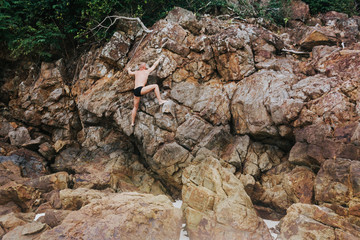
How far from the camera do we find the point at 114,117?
8750mm

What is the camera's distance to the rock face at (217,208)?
16.8 ft

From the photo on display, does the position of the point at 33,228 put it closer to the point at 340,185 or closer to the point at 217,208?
the point at 217,208

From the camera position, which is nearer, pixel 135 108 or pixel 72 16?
pixel 135 108

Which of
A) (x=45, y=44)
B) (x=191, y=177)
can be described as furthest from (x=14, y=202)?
(x=45, y=44)

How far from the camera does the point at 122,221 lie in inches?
191

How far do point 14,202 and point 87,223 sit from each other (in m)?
4.44

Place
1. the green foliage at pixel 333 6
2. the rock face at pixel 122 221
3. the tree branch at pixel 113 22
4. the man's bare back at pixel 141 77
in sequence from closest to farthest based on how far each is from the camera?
the rock face at pixel 122 221
the man's bare back at pixel 141 77
the tree branch at pixel 113 22
the green foliage at pixel 333 6

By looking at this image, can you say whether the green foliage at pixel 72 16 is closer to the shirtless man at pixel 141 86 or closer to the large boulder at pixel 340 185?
the shirtless man at pixel 141 86

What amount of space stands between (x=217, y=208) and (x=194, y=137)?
2943 millimetres

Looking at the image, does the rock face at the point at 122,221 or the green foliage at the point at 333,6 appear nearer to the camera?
the rock face at the point at 122,221

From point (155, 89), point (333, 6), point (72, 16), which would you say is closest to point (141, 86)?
point (155, 89)

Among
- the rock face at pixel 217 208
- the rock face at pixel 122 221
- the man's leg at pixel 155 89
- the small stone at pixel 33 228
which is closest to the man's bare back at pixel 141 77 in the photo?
the man's leg at pixel 155 89

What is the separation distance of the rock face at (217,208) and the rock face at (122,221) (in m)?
0.60

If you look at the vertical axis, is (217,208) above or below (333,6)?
below
